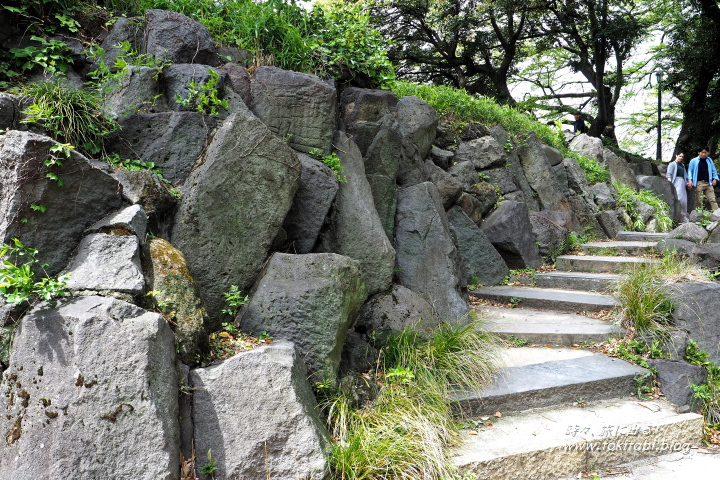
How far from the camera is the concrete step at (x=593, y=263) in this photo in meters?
6.78

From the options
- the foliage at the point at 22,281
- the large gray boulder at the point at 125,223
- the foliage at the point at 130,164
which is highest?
the foliage at the point at 130,164

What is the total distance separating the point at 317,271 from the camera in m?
3.51

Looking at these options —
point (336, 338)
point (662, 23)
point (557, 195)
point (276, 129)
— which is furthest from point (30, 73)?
point (662, 23)

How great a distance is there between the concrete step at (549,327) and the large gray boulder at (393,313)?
36.8 inches

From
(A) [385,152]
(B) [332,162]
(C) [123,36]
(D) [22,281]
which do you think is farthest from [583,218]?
(D) [22,281]

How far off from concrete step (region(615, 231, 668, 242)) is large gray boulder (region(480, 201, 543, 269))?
2526 mm

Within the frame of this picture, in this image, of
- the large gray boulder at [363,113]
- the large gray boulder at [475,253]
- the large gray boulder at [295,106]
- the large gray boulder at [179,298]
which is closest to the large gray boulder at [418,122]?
the large gray boulder at [363,113]

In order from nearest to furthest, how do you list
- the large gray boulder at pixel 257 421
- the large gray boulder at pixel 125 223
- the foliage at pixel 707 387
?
the large gray boulder at pixel 257 421 < the large gray boulder at pixel 125 223 < the foliage at pixel 707 387

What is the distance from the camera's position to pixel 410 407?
10.6ft

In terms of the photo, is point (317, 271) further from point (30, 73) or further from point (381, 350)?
point (30, 73)

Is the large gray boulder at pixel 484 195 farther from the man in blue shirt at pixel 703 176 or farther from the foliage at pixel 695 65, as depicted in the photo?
the foliage at pixel 695 65

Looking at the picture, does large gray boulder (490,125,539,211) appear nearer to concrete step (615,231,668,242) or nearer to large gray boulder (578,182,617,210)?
concrete step (615,231,668,242)

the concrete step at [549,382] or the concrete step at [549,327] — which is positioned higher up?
the concrete step at [549,327]

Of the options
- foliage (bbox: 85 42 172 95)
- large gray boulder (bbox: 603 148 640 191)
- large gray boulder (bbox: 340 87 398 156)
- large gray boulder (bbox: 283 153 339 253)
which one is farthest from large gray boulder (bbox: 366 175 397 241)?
large gray boulder (bbox: 603 148 640 191)
